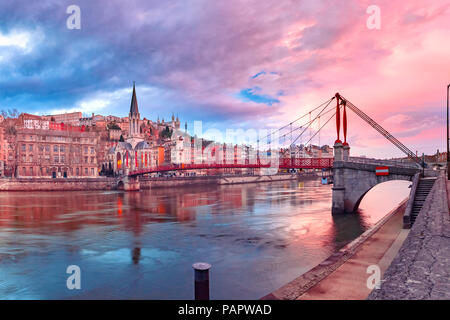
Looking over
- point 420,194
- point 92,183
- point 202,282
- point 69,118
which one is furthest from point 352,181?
point 69,118

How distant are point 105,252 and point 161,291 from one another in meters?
8.04

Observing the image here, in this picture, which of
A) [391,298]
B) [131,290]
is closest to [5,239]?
[131,290]

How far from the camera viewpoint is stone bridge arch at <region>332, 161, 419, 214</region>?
989 inches

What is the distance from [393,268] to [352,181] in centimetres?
2218

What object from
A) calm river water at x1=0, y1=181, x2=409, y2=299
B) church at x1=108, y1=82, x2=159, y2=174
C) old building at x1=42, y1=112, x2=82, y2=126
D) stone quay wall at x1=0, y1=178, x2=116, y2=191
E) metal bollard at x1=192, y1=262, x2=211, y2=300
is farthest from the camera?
old building at x1=42, y1=112, x2=82, y2=126

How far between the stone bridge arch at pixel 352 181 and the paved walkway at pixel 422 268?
17777 mm

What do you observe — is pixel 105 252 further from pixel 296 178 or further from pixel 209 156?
pixel 209 156

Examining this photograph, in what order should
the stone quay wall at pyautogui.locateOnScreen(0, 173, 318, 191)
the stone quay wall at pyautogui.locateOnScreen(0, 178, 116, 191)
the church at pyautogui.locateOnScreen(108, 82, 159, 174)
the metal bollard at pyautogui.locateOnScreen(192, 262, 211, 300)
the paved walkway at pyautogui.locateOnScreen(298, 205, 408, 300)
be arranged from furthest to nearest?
the church at pyautogui.locateOnScreen(108, 82, 159, 174) < the stone quay wall at pyautogui.locateOnScreen(0, 173, 318, 191) < the stone quay wall at pyautogui.locateOnScreen(0, 178, 116, 191) < the paved walkway at pyautogui.locateOnScreen(298, 205, 408, 300) < the metal bollard at pyautogui.locateOnScreen(192, 262, 211, 300)

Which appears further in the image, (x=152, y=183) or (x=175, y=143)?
(x=175, y=143)

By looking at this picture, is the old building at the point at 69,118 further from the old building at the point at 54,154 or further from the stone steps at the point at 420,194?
the stone steps at the point at 420,194

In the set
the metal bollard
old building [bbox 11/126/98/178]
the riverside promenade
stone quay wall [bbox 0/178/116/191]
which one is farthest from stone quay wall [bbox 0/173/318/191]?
the metal bollard

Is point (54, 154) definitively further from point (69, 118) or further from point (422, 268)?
point (69, 118)

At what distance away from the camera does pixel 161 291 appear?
11750 millimetres

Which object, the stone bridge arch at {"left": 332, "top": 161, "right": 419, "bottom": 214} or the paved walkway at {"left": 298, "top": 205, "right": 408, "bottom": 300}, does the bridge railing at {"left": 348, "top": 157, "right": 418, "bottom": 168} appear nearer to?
the stone bridge arch at {"left": 332, "top": 161, "right": 419, "bottom": 214}
